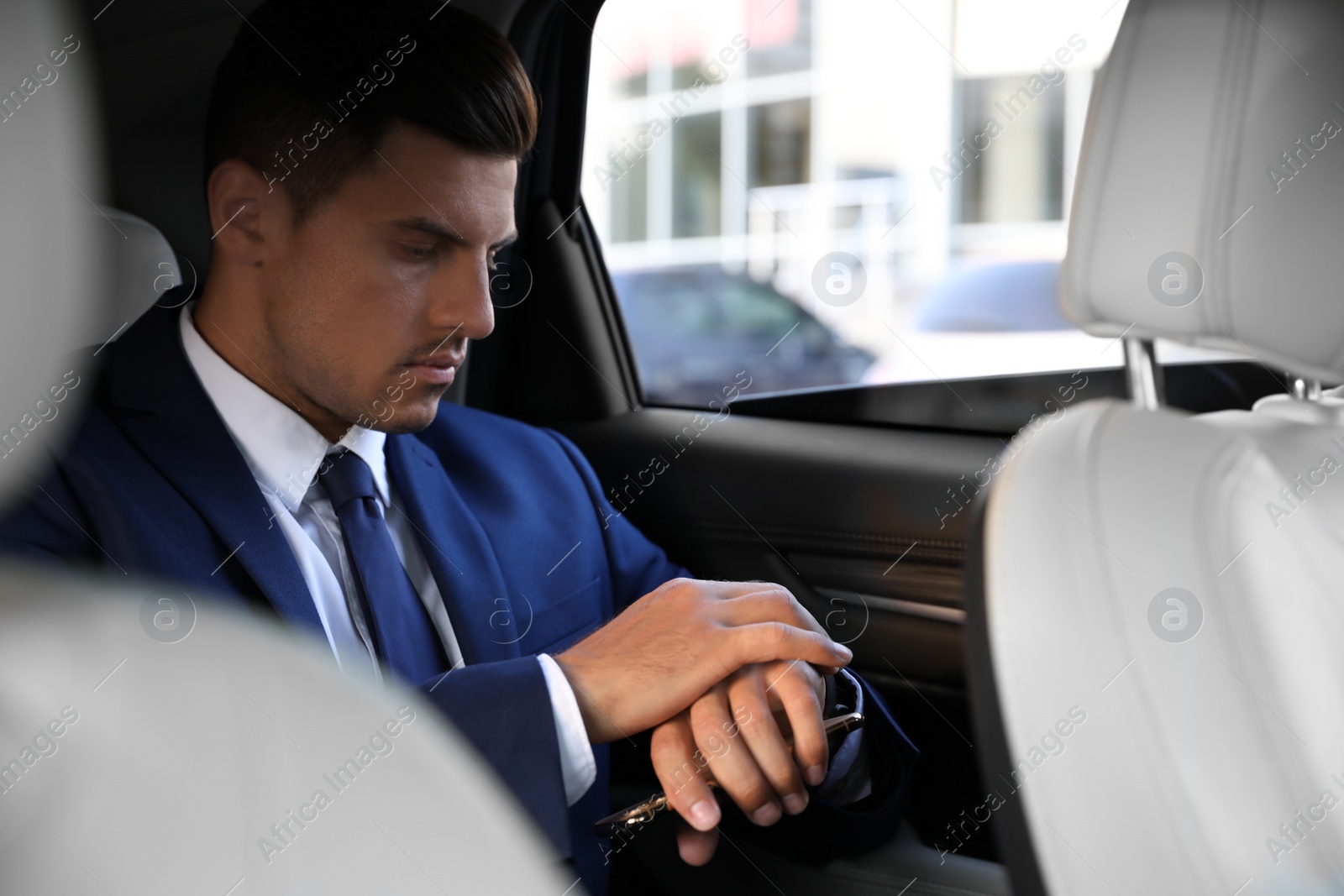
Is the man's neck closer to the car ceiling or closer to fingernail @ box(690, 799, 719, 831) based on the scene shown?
the car ceiling

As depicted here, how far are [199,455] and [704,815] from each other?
57 centimetres

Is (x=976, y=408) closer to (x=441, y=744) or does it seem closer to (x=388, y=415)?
(x=388, y=415)

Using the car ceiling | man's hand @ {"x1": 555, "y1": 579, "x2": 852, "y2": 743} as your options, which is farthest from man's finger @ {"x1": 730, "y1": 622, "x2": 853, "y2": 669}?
the car ceiling

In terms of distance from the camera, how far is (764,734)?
3.06 ft

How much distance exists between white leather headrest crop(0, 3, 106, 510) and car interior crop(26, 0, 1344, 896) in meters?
0.10

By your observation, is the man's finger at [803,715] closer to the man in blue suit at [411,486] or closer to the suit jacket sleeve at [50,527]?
the man in blue suit at [411,486]

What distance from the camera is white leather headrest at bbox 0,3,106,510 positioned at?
1.37 feet

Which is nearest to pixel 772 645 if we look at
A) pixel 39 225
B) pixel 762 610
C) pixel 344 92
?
pixel 762 610

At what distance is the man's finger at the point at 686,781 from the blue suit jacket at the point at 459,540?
0.09 metres

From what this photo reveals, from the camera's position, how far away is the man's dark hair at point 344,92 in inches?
49.7

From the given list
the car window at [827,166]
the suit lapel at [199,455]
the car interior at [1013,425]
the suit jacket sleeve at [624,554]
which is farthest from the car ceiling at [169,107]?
the car window at [827,166]

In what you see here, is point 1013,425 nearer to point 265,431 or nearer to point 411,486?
point 411,486

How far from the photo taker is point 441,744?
0.52 metres

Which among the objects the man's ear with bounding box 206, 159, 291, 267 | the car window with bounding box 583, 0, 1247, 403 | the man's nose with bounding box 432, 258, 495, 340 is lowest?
the car window with bounding box 583, 0, 1247, 403
